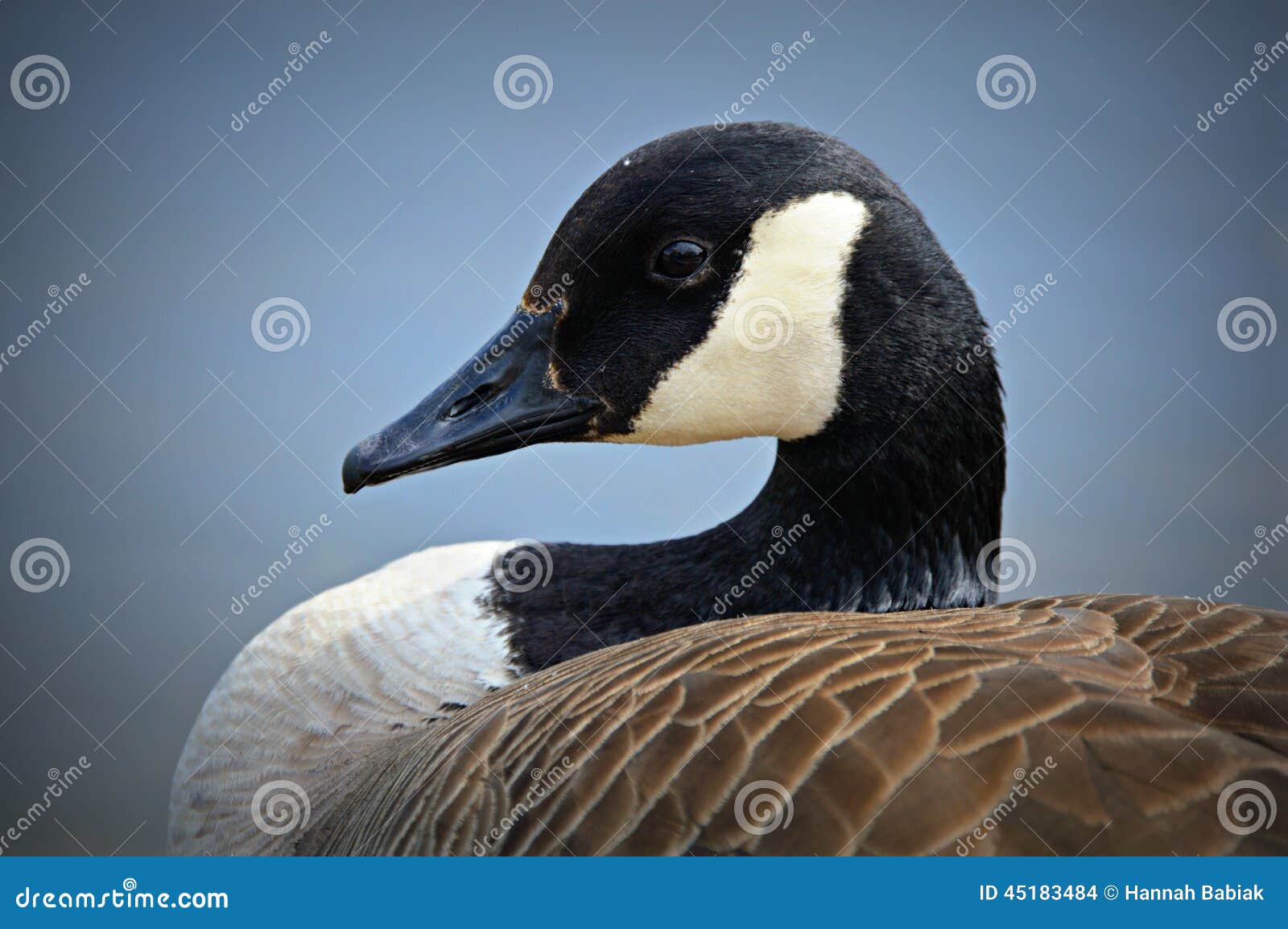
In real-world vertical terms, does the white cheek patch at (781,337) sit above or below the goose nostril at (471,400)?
above

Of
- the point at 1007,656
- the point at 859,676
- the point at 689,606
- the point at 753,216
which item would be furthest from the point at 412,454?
the point at 1007,656

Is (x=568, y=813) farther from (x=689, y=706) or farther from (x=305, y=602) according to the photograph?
(x=305, y=602)

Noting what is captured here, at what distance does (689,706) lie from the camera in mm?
1242

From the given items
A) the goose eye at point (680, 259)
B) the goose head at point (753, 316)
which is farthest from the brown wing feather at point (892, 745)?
the goose eye at point (680, 259)

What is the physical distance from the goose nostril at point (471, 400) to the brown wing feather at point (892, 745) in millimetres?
684

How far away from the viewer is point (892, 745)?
1.10m

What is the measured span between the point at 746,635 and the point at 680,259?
0.84 m

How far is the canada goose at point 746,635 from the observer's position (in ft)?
3.56

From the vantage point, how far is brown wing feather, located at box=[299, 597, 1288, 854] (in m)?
Answer: 1.03

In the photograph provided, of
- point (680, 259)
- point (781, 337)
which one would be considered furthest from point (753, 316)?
point (680, 259)

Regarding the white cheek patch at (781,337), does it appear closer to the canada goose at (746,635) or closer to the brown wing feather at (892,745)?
the canada goose at (746,635)

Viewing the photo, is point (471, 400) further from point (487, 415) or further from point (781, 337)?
point (781, 337)

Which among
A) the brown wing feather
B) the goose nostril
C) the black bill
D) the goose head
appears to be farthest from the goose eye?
the brown wing feather

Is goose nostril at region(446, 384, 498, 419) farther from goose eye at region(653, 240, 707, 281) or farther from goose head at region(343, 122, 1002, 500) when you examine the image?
goose eye at region(653, 240, 707, 281)
